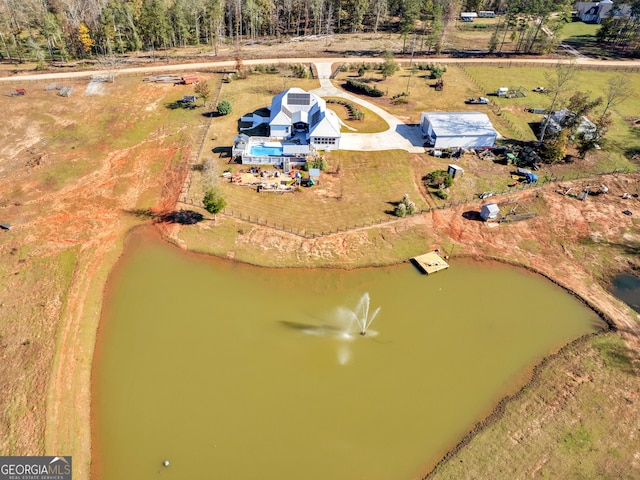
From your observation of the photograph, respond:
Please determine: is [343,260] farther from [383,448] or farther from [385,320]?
[383,448]

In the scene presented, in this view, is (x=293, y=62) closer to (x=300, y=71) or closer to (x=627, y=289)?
(x=300, y=71)

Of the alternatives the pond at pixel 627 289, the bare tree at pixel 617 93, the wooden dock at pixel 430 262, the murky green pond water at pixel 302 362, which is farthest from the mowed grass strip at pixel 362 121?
the pond at pixel 627 289

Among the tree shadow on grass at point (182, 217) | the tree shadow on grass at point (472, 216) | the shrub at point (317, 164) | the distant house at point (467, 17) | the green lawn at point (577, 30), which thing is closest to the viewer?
the tree shadow on grass at point (182, 217)

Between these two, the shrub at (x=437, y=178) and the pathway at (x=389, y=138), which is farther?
the pathway at (x=389, y=138)

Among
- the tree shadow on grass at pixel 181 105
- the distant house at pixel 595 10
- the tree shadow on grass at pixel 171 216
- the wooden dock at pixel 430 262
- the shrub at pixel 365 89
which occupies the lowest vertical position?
the tree shadow on grass at pixel 171 216

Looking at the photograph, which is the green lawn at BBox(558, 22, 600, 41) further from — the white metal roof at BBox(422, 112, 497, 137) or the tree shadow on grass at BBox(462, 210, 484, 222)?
the tree shadow on grass at BBox(462, 210, 484, 222)

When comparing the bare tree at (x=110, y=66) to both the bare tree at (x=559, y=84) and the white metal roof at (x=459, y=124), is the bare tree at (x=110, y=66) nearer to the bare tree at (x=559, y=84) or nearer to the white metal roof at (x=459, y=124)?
the white metal roof at (x=459, y=124)

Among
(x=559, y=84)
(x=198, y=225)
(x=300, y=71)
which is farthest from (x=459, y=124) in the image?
(x=198, y=225)

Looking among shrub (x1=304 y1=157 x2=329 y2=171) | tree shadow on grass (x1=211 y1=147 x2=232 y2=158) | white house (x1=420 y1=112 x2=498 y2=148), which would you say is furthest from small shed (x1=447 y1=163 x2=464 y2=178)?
tree shadow on grass (x1=211 y1=147 x2=232 y2=158)
